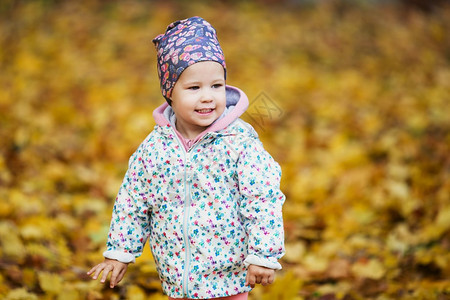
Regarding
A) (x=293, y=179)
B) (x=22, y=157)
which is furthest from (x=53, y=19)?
(x=293, y=179)

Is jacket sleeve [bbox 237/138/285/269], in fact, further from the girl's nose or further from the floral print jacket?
the girl's nose

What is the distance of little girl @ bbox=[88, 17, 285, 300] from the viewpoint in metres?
2.10

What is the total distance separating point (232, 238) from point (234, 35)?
7.92 metres

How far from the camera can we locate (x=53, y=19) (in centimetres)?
940

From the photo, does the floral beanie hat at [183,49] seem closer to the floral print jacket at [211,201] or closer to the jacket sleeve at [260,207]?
the floral print jacket at [211,201]

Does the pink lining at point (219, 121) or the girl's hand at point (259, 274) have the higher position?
the pink lining at point (219, 121)

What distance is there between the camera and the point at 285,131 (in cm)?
601

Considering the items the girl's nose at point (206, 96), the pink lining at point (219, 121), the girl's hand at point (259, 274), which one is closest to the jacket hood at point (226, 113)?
the pink lining at point (219, 121)

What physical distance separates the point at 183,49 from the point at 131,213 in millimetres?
724

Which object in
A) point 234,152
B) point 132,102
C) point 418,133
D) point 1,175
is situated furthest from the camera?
point 132,102

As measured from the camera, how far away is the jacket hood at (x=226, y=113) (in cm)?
218

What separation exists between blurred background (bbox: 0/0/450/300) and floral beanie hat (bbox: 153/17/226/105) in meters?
0.48

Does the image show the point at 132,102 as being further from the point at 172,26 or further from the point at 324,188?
the point at 172,26

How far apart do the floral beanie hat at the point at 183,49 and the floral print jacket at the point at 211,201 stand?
0.21 meters
